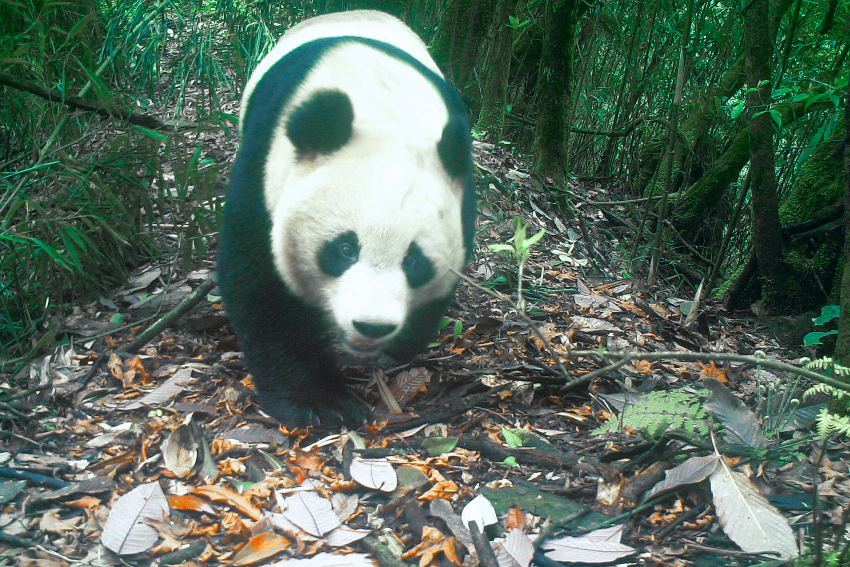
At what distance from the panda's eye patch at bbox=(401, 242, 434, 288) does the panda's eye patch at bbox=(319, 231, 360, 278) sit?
207mm

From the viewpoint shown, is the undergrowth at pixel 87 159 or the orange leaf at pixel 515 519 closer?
the orange leaf at pixel 515 519

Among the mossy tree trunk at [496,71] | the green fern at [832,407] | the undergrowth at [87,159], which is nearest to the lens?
the green fern at [832,407]

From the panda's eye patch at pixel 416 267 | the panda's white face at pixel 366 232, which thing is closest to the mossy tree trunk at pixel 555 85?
the panda's white face at pixel 366 232

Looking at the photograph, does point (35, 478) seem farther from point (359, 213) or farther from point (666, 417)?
point (666, 417)

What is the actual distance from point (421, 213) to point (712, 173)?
14.4 ft

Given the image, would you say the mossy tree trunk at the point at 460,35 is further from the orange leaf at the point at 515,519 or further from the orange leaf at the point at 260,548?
the orange leaf at the point at 260,548

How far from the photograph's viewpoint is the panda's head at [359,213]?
2.74 meters

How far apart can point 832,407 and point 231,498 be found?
2.31 metres

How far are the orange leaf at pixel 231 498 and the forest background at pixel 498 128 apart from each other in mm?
1479

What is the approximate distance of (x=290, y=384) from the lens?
3289 millimetres

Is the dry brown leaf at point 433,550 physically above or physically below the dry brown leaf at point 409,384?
above

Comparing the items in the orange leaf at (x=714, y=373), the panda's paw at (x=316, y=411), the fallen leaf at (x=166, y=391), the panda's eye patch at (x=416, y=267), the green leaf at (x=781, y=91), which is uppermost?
the green leaf at (x=781, y=91)

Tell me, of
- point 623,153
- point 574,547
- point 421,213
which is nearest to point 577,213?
point 623,153

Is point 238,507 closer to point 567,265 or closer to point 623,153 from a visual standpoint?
point 567,265
